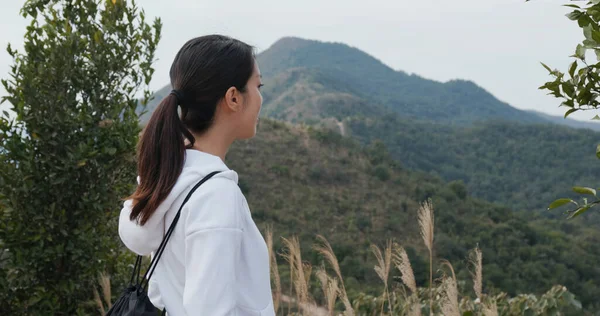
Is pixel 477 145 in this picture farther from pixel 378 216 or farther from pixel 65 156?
pixel 65 156

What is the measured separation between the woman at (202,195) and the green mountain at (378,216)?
1468 cm

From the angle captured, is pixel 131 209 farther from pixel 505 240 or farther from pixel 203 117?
pixel 505 240

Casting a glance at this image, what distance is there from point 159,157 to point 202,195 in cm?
18

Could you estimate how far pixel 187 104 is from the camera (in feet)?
4.29

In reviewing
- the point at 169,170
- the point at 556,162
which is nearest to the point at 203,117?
the point at 169,170

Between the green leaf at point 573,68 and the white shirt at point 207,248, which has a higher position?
the green leaf at point 573,68

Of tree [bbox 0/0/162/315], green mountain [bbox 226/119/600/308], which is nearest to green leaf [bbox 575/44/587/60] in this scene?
tree [bbox 0/0/162/315]

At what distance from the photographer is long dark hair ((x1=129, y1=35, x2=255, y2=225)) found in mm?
1234

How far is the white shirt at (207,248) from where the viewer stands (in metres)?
1.06

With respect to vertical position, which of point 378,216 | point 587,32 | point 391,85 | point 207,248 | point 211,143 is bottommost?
point 391,85

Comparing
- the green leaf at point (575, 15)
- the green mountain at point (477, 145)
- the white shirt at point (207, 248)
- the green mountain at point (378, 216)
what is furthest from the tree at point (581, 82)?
the green mountain at point (477, 145)

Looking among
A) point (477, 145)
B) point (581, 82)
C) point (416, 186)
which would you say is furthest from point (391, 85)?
point (581, 82)

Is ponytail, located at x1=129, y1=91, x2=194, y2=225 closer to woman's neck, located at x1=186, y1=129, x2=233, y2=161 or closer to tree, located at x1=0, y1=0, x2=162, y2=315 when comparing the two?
woman's neck, located at x1=186, y1=129, x2=233, y2=161

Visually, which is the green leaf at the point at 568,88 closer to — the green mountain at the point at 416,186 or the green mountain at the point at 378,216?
the green mountain at the point at 416,186
